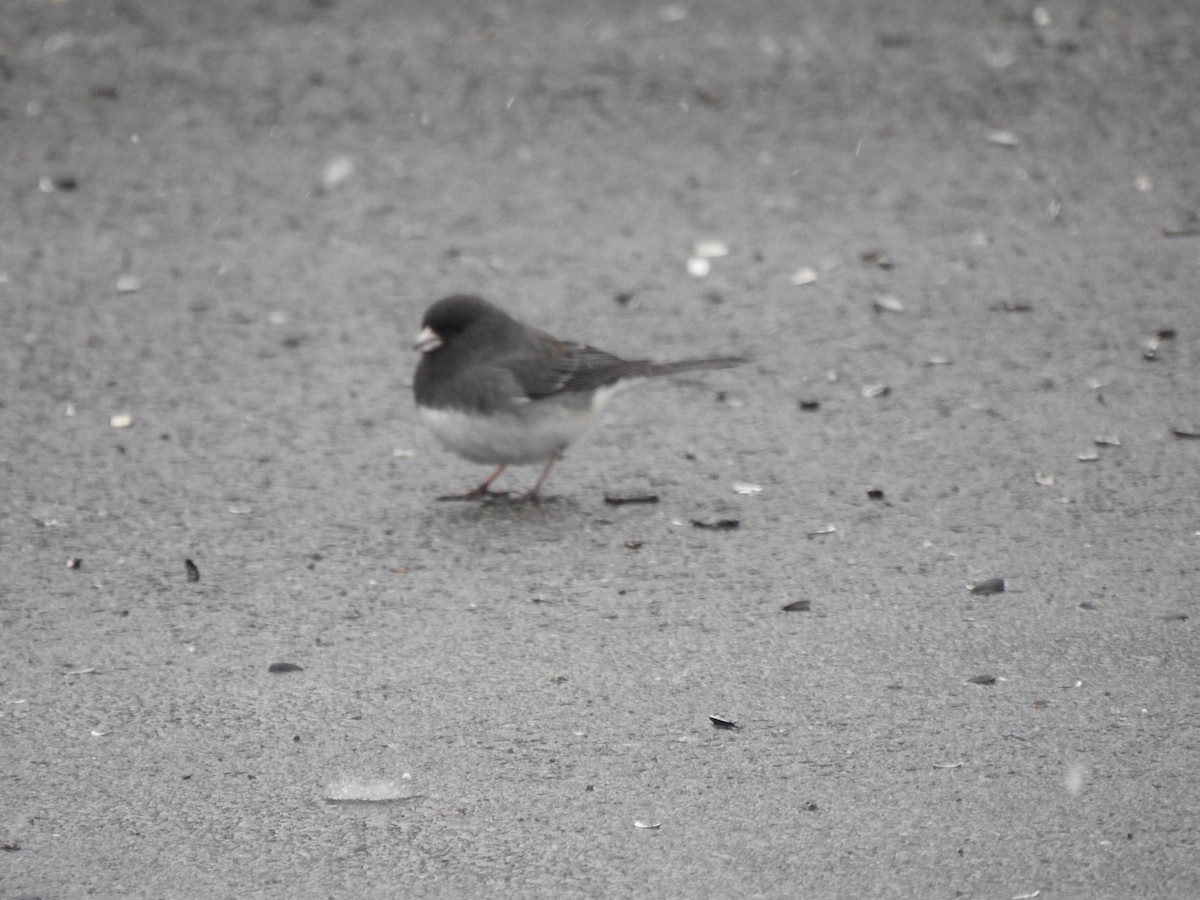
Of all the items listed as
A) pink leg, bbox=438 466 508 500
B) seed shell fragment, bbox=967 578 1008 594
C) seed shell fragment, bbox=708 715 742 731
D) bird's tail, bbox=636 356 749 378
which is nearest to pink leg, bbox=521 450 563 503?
pink leg, bbox=438 466 508 500

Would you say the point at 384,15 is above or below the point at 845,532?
above

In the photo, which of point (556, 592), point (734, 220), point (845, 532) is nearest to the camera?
point (556, 592)

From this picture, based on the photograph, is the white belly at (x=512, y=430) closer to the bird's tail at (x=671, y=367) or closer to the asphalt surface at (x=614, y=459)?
the asphalt surface at (x=614, y=459)

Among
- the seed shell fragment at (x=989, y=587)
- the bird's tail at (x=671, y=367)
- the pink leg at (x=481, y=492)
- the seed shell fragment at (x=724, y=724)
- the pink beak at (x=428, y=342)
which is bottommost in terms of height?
Answer: the pink leg at (x=481, y=492)

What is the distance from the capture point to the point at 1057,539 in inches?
201

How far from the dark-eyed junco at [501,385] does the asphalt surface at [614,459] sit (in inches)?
9.4

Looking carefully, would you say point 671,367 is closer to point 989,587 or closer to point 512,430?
point 512,430

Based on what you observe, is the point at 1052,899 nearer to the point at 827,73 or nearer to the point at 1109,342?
the point at 1109,342

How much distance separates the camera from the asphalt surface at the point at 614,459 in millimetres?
3642

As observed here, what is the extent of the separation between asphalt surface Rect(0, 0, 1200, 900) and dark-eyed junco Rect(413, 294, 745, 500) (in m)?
0.24

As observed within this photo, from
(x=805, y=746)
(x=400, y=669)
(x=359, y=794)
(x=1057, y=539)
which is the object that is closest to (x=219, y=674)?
(x=400, y=669)

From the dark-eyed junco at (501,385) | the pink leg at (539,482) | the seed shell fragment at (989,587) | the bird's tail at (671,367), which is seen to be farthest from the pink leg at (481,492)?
the seed shell fragment at (989,587)

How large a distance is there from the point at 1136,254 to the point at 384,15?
459 centimetres

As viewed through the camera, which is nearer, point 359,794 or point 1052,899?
point 1052,899
